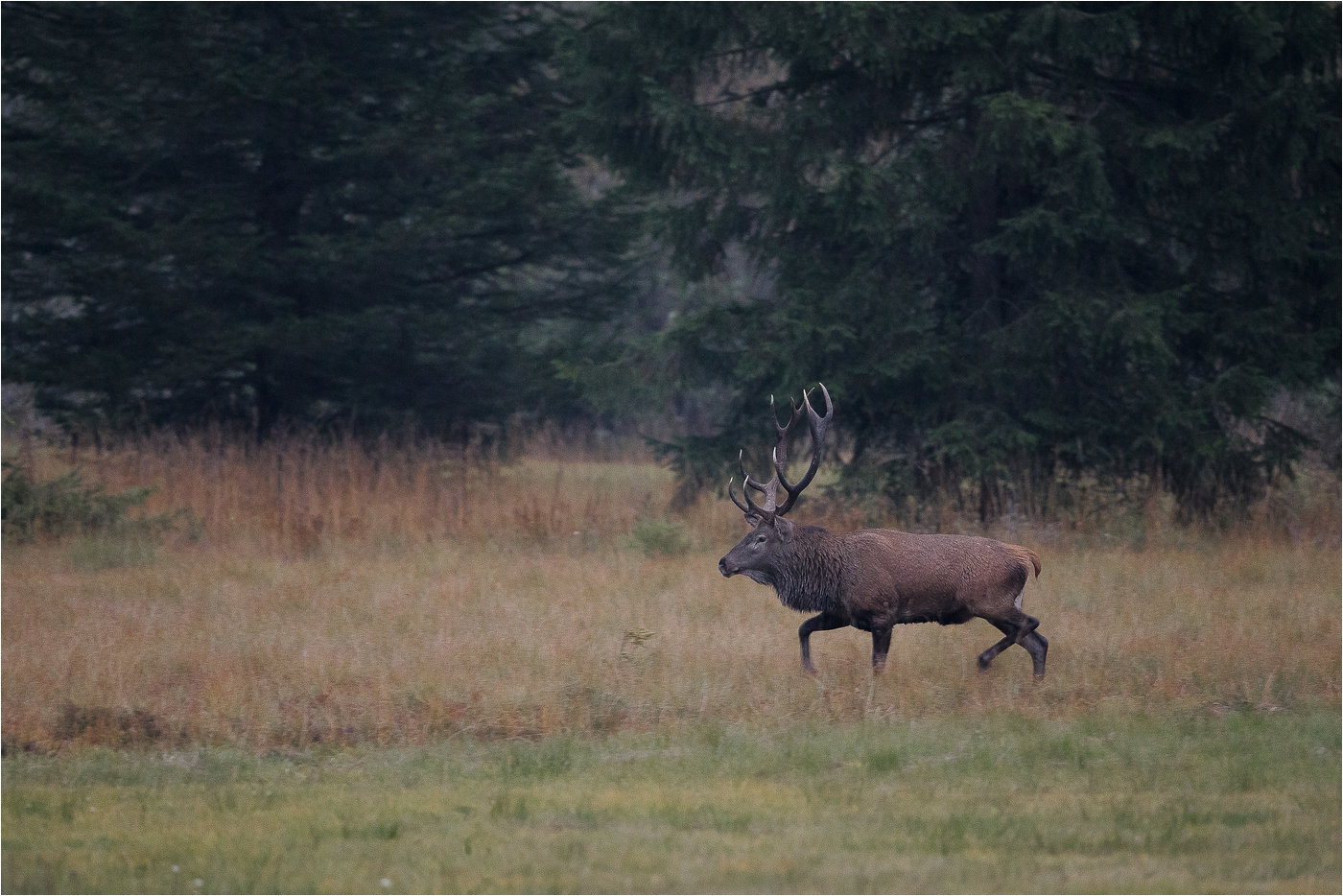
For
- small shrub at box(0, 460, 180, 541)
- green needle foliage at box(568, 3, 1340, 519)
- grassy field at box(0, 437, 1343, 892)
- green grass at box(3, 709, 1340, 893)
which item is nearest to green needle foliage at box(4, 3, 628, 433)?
green needle foliage at box(568, 3, 1340, 519)

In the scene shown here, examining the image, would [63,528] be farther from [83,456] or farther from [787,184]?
[787,184]

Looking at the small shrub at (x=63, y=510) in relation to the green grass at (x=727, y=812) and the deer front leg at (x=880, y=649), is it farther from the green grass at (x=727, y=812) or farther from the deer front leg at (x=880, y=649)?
the deer front leg at (x=880, y=649)

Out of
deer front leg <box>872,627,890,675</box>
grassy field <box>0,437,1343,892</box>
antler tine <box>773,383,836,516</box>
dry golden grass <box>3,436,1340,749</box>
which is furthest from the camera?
antler tine <box>773,383,836,516</box>

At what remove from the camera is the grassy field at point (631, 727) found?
17.9ft

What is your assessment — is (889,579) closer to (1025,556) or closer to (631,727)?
(1025,556)

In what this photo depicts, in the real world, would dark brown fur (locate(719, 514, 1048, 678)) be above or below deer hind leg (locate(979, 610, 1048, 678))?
above

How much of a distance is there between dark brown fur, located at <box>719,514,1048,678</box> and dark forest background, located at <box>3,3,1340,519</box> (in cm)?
642

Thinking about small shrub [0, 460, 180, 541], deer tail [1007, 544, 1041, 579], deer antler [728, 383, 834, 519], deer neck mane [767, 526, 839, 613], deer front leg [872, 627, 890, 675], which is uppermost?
deer antler [728, 383, 834, 519]

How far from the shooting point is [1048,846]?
5.59 m

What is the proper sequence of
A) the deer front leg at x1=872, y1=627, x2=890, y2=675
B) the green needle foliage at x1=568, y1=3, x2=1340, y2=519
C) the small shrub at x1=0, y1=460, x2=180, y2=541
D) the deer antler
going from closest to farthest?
the deer front leg at x1=872, y1=627, x2=890, y2=675
the deer antler
the small shrub at x1=0, y1=460, x2=180, y2=541
the green needle foliage at x1=568, y1=3, x2=1340, y2=519

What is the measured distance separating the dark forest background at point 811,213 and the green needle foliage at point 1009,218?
2.0 inches

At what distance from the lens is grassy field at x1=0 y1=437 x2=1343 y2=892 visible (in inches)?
215

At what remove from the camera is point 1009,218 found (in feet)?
52.1

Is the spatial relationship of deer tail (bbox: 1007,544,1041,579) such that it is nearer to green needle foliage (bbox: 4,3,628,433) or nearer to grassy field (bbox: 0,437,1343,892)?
grassy field (bbox: 0,437,1343,892)
